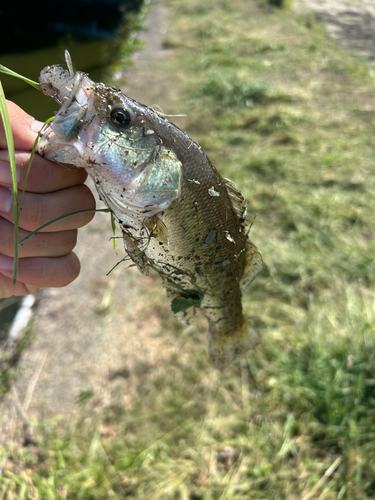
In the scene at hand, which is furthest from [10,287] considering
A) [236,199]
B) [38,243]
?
[236,199]

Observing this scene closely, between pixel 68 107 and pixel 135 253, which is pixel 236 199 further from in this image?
pixel 68 107

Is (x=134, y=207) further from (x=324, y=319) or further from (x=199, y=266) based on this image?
(x=324, y=319)

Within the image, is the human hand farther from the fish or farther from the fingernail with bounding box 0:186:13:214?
the fish

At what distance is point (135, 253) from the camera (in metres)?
1.42

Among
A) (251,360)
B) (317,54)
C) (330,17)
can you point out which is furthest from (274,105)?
(330,17)

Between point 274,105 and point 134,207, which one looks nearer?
point 134,207

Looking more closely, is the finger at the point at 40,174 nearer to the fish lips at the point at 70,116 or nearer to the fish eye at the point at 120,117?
the fish lips at the point at 70,116

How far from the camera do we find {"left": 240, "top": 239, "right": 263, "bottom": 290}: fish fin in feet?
5.05

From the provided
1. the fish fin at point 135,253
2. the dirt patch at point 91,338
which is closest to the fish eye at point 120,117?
Result: the fish fin at point 135,253

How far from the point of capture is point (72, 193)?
56.5 inches

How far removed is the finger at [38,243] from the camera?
4.82ft

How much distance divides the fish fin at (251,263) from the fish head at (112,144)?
0.47 meters

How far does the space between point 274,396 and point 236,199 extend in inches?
85.0

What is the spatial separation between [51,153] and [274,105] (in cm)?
617
